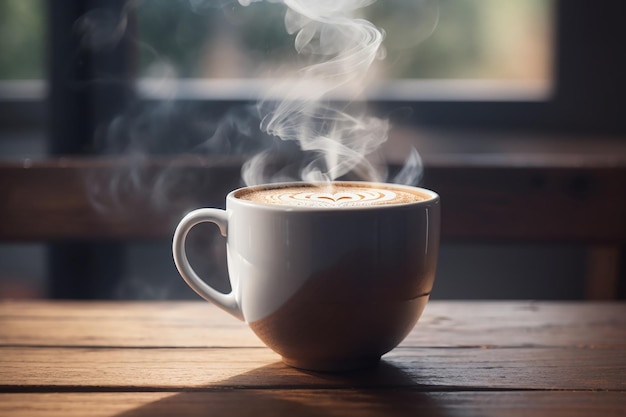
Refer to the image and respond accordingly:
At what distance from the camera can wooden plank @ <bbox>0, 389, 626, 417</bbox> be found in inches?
22.0

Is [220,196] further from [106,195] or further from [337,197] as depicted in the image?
[337,197]

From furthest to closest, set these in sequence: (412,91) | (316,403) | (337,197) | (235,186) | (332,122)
→ (412,91)
(332,122)
(235,186)
(337,197)
(316,403)

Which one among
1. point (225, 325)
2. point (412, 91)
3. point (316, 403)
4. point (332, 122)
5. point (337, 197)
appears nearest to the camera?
point (316, 403)

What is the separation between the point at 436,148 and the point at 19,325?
1381 millimetres

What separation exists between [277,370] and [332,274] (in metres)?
0.14

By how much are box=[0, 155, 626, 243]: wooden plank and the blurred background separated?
55cm

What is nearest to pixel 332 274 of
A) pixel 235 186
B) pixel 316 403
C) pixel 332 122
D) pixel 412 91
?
pixel 316 403

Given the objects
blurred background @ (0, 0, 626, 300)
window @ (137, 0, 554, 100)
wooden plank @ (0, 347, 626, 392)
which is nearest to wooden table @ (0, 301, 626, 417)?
wooden plank @ (0, 347, 626, 392)

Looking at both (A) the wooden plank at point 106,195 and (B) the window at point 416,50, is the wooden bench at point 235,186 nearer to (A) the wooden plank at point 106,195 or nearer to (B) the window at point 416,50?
(A) the wooden plank at point 106,195

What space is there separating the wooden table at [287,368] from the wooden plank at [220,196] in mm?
289

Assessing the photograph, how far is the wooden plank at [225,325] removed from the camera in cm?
75

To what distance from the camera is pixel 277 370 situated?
25.9 inches

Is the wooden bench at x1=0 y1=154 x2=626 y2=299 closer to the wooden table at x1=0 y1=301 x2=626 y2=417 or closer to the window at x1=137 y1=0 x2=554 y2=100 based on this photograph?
the wooden table at x1=0 y1=301 x2=626 y2=417

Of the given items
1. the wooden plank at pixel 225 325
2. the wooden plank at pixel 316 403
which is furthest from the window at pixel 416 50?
the wooden plank at pixel 316 403
